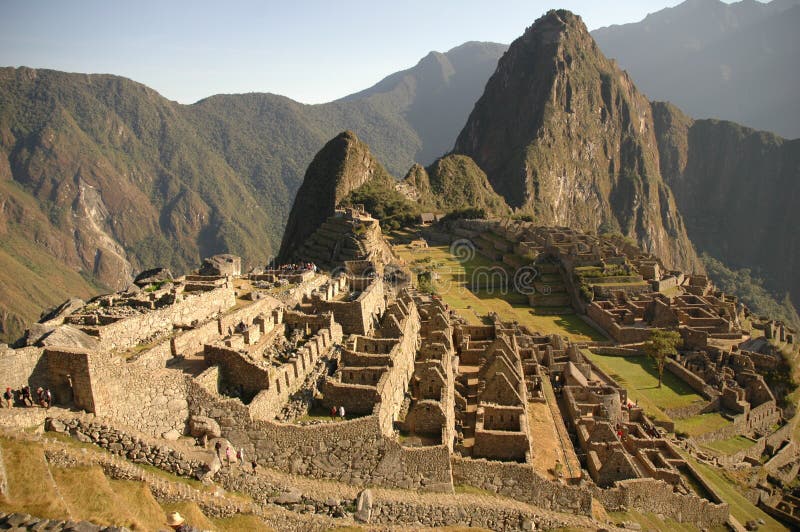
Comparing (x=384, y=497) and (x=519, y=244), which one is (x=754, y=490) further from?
(x=519, y=244)

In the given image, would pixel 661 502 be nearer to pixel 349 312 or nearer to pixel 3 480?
pixel 349 312

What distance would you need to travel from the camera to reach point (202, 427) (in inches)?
600

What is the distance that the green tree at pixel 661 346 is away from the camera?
36.3m

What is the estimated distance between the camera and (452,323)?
1225 inches

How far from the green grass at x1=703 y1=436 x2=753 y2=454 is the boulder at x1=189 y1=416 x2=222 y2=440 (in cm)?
2661

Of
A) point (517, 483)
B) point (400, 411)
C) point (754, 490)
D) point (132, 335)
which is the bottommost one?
point (754, 490)

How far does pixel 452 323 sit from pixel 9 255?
78.3 metres

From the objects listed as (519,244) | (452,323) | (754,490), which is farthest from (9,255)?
(754,490)

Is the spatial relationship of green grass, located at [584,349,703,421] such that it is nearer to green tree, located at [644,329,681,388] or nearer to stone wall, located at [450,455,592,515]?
green tree, located at [644,329,681,388]

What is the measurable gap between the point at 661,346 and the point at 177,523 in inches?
1291

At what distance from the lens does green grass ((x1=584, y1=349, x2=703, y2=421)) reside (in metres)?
32.4

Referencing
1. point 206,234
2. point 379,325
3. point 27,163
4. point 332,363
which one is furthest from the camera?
point 206,234

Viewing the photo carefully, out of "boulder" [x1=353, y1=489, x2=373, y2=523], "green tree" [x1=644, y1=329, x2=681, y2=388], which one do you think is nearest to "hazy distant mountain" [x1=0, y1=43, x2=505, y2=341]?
"green tree" [x1=644, y1=329, x2=681, y2=388]

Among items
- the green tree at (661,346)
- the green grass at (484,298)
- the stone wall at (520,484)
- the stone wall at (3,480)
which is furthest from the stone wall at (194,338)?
the green tree at (661,346)
